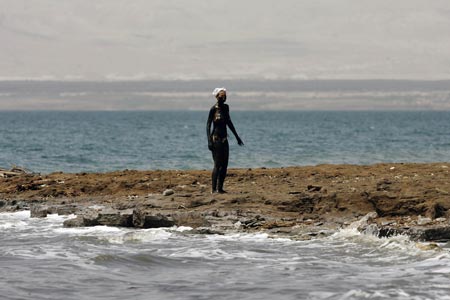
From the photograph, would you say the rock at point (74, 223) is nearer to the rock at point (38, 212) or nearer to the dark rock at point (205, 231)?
the rock at point (38, 212)

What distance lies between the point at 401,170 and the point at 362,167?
133 cm

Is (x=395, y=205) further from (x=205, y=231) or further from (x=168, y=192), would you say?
(x=168, y=192)

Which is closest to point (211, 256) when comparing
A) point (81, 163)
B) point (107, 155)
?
point (81, 163)

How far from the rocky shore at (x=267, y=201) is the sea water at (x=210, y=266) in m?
0.45

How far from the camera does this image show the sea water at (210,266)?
1188cm

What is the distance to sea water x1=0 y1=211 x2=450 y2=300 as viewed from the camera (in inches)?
468

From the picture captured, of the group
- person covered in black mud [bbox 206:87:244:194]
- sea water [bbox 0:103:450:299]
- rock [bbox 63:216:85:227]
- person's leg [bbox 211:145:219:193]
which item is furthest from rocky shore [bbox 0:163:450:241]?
person covered in black mud [bbox 206:87:244:194]

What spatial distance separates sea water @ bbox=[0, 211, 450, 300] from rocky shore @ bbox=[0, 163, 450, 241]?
45 centimetres

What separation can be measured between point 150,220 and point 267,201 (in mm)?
2639

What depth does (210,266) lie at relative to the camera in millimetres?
13672

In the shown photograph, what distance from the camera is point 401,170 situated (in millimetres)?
21984

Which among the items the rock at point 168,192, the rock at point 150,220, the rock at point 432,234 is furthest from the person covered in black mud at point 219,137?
the rock at point 432,234

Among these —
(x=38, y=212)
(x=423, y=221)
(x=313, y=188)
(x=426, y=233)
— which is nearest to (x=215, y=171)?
(x=313, y=188)

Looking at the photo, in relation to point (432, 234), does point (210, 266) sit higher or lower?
lower
